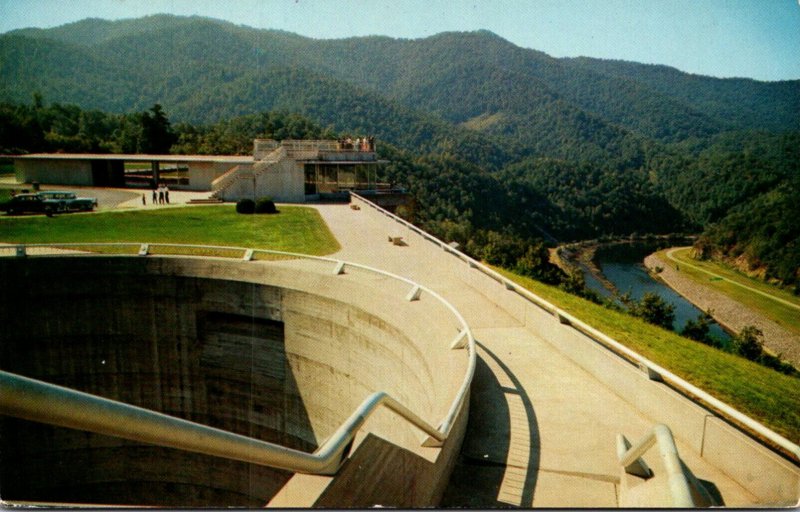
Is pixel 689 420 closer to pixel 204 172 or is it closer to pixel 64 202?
pixel 64 202

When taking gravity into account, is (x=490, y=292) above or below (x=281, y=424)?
above

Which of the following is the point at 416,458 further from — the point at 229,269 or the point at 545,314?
the point at 229,269

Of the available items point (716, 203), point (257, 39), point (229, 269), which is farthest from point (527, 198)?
point (229, 269)

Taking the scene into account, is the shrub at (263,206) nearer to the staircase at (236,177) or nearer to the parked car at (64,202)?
the staircase at (236,177)

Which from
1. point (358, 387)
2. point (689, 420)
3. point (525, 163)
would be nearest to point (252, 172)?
point (358, 387)

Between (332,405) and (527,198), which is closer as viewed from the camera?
(332,405)

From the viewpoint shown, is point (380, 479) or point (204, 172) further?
point (204, 172)

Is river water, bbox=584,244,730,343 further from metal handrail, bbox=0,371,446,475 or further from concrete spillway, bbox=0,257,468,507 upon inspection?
metal handrail, bbox=0,371,446,475
